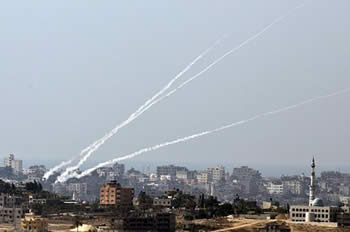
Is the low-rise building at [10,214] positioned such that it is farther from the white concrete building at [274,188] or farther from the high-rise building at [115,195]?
the white concrete building at [274,188]

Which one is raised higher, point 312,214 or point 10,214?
point 312,214

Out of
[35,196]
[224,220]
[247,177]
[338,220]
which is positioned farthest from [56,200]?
[247,177]

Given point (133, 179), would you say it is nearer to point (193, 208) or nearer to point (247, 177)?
point (247, 177)

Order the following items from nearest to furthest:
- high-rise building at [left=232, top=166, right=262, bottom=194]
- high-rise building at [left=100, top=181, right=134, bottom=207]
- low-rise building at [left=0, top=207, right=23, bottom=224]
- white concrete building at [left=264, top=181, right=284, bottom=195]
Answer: low-rise building at [left=0, top=207, right=23, bottom=224], high-rise building at [left=100, top=181, right=134, bottom=207], white concrete building at [left=264, top=181, right=284, bottom=195], high-rise building at [left=232, top=166, right=262, bottom=194]

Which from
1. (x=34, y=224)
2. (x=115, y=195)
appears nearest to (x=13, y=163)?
(x=115, y=195)

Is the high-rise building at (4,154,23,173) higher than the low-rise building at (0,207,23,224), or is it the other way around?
the high-rise building at (4,154,23,173)

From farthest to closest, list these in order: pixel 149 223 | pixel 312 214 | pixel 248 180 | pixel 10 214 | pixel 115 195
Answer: pixel 248 180, pixel 115 195, pixel 10 214, pixel 312 214, pixel 149 223

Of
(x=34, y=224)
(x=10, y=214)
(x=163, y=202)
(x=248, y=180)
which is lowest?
(x=34, y=224)

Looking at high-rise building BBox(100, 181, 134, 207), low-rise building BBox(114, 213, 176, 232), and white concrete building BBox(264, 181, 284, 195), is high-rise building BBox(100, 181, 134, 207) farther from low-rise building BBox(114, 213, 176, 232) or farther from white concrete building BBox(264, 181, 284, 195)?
white concrete building BBox(264, 181, 284, 195)

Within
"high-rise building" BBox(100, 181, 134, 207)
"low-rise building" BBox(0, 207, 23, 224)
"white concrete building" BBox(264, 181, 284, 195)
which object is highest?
"white concrete building" BBox(264, 181, 284, 195)

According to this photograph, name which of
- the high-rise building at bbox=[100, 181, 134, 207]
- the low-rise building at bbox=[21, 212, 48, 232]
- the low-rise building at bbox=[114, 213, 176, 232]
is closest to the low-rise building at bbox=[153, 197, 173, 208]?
the high-rise building at bbox=[100, 181, 134, 207]

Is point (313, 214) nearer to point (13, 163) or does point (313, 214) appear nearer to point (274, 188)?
point (274, 188)
